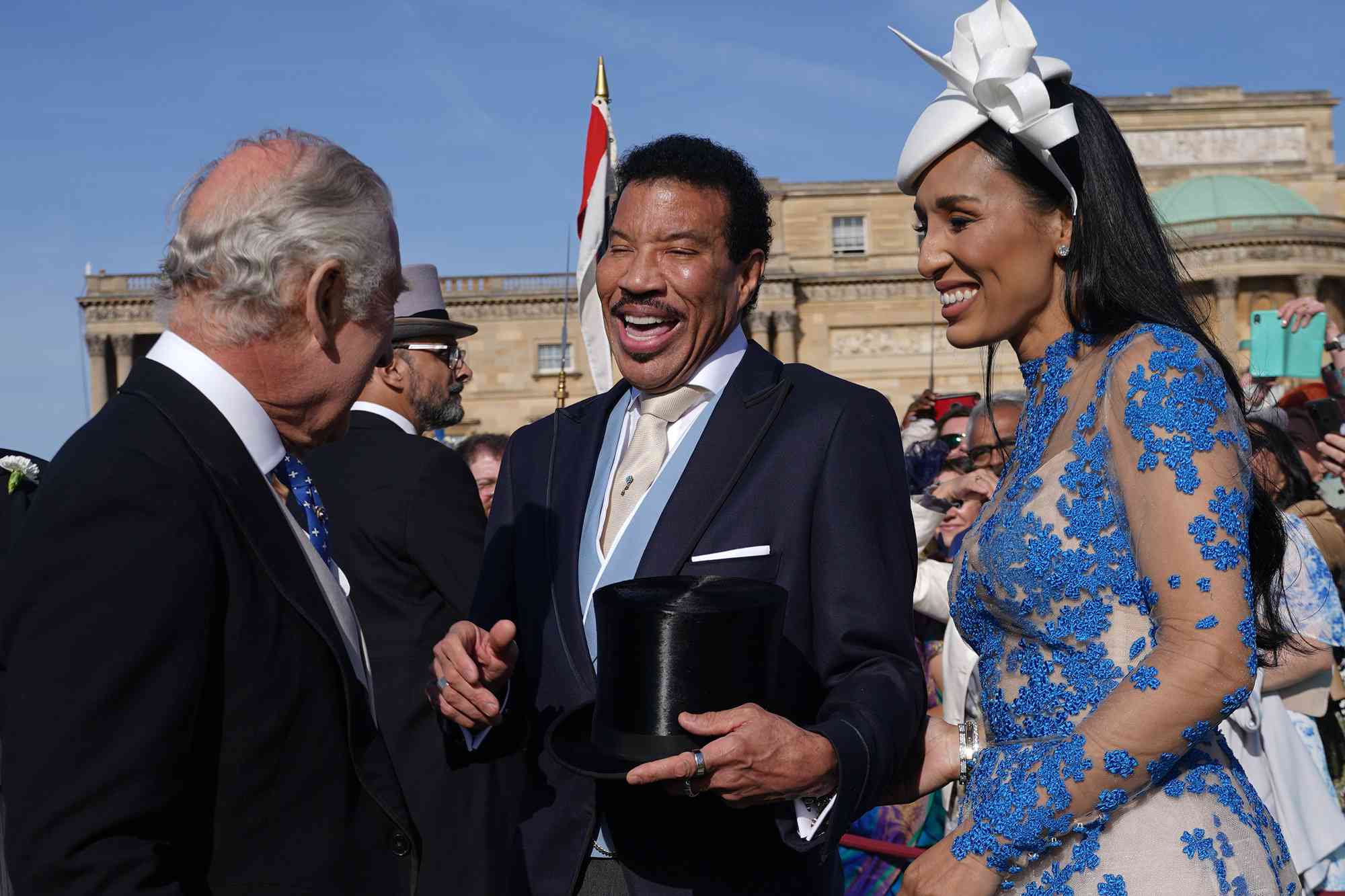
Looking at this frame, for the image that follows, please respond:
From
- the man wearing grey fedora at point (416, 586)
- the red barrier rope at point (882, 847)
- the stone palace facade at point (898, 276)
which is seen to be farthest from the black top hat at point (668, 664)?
the stone palace facade at point (898, 276)

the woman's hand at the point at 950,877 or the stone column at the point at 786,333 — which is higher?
the stone column at the point at 786,333

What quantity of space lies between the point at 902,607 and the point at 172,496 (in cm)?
163

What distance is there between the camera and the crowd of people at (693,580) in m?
2.02

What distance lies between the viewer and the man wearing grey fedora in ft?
15.1

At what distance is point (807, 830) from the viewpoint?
257 centimetres

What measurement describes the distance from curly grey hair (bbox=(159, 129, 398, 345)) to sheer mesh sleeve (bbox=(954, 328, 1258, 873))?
145 cm

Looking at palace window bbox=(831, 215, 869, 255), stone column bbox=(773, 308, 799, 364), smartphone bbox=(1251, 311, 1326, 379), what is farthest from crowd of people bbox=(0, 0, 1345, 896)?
palace window bbox=(831, 215, 869, 255)

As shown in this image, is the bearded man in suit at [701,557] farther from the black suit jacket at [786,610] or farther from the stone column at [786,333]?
the stone column at [786,333]

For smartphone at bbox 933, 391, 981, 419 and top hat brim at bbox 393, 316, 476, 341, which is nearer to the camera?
top hat brim at bbox 393, 316, 476, 341

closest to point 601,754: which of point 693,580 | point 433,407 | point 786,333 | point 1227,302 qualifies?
point 693,580

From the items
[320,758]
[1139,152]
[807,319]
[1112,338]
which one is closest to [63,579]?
[320,758]

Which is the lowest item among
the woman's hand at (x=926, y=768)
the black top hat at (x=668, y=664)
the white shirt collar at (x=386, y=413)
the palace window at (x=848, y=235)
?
the woman's hand at (x=926, y=768)

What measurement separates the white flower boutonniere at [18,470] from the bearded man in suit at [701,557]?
1.56 metres

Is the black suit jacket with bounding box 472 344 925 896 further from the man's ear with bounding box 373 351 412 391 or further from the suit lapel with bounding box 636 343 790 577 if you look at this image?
the man's ear with bounding box 373 351 412 391
